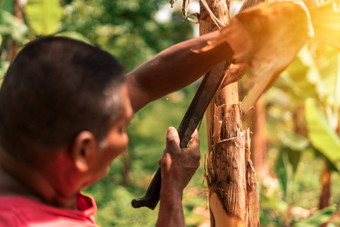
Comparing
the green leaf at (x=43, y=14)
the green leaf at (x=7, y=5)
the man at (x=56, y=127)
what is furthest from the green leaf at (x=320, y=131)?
the green leaf at (x=7, y=5)

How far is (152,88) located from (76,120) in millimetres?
350

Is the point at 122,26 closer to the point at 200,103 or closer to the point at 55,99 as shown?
the point at 200,103

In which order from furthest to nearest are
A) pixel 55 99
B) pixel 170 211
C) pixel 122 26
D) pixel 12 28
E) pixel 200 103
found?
1. pixel 122 26
2. pixel 12 28
3. pixel 200 103
4. pixel 170 211
5. pixel 55 99

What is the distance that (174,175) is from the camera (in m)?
0.98

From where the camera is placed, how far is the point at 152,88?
1062 mm

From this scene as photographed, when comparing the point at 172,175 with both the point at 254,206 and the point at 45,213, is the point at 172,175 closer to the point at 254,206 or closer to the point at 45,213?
the point at 45,213

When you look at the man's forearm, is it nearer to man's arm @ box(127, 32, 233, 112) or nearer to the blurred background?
man's arm @ box(127, 32, 233, 112)

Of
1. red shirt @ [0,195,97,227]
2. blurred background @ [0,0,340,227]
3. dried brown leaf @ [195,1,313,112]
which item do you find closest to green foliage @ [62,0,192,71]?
blurred background @ [0,0,340,227]

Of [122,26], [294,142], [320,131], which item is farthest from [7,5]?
[320,131]

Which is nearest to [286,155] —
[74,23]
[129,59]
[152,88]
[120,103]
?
[129,59]

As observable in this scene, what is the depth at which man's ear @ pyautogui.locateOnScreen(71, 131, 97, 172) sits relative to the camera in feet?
2.44

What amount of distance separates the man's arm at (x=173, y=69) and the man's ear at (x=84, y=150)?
296 millimetres

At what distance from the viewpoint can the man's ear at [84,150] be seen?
2.44ft

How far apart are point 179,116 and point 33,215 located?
8050mm
